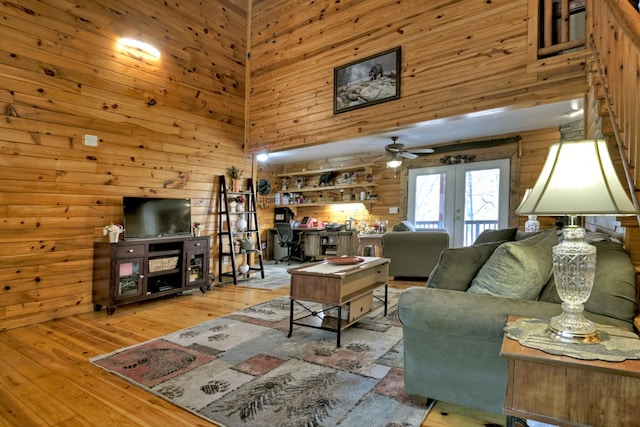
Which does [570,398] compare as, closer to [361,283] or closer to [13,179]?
[361,283]

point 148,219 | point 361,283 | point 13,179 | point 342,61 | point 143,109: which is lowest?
point 361,283

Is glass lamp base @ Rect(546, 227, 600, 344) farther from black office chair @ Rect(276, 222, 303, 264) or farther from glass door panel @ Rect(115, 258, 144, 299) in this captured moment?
black office chair @ Rect(276, 222, 303, 264)

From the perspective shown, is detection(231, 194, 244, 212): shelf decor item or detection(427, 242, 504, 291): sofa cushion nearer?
detection(427, 242, 504, 291): sofa cushion

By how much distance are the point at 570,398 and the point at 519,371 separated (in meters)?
0.16

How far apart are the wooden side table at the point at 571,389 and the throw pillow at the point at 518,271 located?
597 millimetres

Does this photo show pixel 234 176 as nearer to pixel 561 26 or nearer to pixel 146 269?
pixel 146 269

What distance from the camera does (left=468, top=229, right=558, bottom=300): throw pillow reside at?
5.56ft

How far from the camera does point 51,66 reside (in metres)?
3.46

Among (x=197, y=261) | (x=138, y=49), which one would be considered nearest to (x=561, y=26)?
(x=138, y=49)

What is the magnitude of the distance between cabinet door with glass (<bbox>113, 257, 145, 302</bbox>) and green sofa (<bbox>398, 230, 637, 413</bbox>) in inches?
126

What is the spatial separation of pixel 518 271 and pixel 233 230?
4590 millimetres

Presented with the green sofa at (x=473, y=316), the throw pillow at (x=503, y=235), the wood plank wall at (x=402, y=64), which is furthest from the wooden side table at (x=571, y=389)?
the wood plank wall at (x=402, y=64)

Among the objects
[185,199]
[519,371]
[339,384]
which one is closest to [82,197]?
[185,199]

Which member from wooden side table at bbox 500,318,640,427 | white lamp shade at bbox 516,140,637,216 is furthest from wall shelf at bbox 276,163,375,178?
wooden side table at bbox 500,318,640,427
